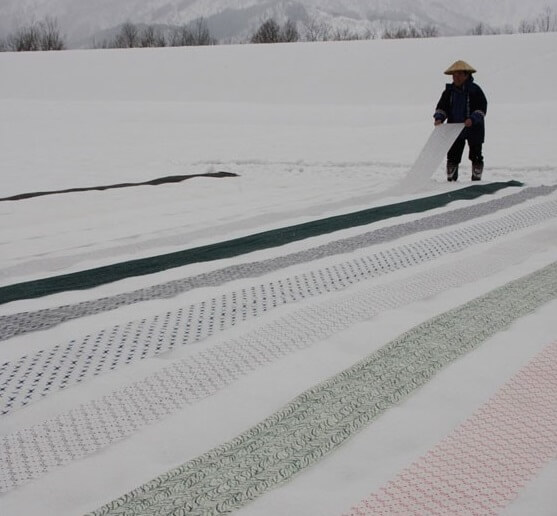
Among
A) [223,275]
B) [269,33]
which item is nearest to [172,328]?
[223,275]

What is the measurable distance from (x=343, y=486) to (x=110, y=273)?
144 cm

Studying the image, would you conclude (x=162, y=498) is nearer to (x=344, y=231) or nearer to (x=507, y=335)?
(x=507, y=335)

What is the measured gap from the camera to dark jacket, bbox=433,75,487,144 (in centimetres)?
A: 457

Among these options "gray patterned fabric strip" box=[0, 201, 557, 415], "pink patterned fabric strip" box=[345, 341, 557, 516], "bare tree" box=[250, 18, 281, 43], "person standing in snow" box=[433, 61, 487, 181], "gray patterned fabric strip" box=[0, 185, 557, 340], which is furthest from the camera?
"bare tree" box=[250, 18, 281, 43]

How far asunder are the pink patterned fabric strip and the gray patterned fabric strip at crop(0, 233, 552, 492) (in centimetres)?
47

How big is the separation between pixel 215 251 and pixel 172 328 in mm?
868

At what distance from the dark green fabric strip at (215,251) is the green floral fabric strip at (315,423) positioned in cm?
101

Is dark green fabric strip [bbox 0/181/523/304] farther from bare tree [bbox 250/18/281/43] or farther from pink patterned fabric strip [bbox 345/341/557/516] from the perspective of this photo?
bare tree [bbox 250/18/281/43]

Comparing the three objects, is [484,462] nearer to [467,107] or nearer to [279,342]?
[279,342]

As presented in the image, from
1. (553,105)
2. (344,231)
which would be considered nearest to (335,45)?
(553,105)

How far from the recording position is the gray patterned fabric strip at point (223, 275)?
186 centimetres

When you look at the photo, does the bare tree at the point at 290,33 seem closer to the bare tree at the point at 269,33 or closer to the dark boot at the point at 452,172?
the bare tree at the point at 269,33

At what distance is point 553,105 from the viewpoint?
988 centimetres

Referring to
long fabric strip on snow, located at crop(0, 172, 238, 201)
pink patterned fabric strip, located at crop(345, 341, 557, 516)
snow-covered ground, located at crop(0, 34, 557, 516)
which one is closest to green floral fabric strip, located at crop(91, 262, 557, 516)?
snow-covered ground, located at crop(0, 34, 557, 516)
